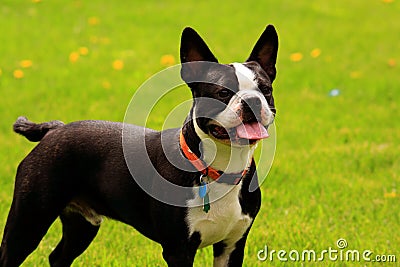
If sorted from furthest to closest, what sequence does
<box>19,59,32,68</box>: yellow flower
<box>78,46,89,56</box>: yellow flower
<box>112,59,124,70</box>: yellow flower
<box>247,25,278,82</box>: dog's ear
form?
<box>78,46,89,56</box>: yellow flower
<box>112,59,124,70</box>: yellow flower
<box>19,59,32,68</box>: yellow flower
<box>247,25,278,82</box>: dog's ear

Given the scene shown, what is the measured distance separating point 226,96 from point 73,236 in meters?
1.60

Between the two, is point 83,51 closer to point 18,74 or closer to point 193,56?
point 18,74

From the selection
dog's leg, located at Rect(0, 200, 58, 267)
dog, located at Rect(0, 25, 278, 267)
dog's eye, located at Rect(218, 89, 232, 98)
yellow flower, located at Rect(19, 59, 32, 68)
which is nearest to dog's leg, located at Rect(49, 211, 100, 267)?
dog, located at Rect(0, 25, 278, 267)

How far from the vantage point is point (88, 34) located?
39.8 feet

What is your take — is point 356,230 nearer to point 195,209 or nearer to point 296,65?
point 195,209

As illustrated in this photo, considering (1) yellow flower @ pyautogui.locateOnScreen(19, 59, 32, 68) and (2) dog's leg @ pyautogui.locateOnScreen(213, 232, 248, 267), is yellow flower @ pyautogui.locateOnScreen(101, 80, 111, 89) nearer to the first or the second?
(1) yellow flower @ pyautogui.locateOnScreen(19, 59, 32, 68)

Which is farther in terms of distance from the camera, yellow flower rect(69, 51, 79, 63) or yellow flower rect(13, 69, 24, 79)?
yellow flower rect(69, 51, 79, 63)

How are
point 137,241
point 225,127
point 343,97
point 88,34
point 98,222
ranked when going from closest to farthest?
point 225,127, point 98,222, point 137,241, point 343,97, point 88,34

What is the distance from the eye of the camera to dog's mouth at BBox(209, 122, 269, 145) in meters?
3.75

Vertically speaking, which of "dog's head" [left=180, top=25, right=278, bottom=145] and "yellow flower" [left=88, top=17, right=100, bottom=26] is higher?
"dog's head" [left=180, top=25, right=278, bottom=145]

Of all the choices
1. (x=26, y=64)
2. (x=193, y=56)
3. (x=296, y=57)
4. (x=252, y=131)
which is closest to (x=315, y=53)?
(x=296, y=57)

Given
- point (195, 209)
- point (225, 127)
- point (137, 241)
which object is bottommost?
point (137, 241)

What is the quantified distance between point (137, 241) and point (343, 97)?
480cm

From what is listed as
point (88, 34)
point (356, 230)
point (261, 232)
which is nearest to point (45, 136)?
point (261, 232)
